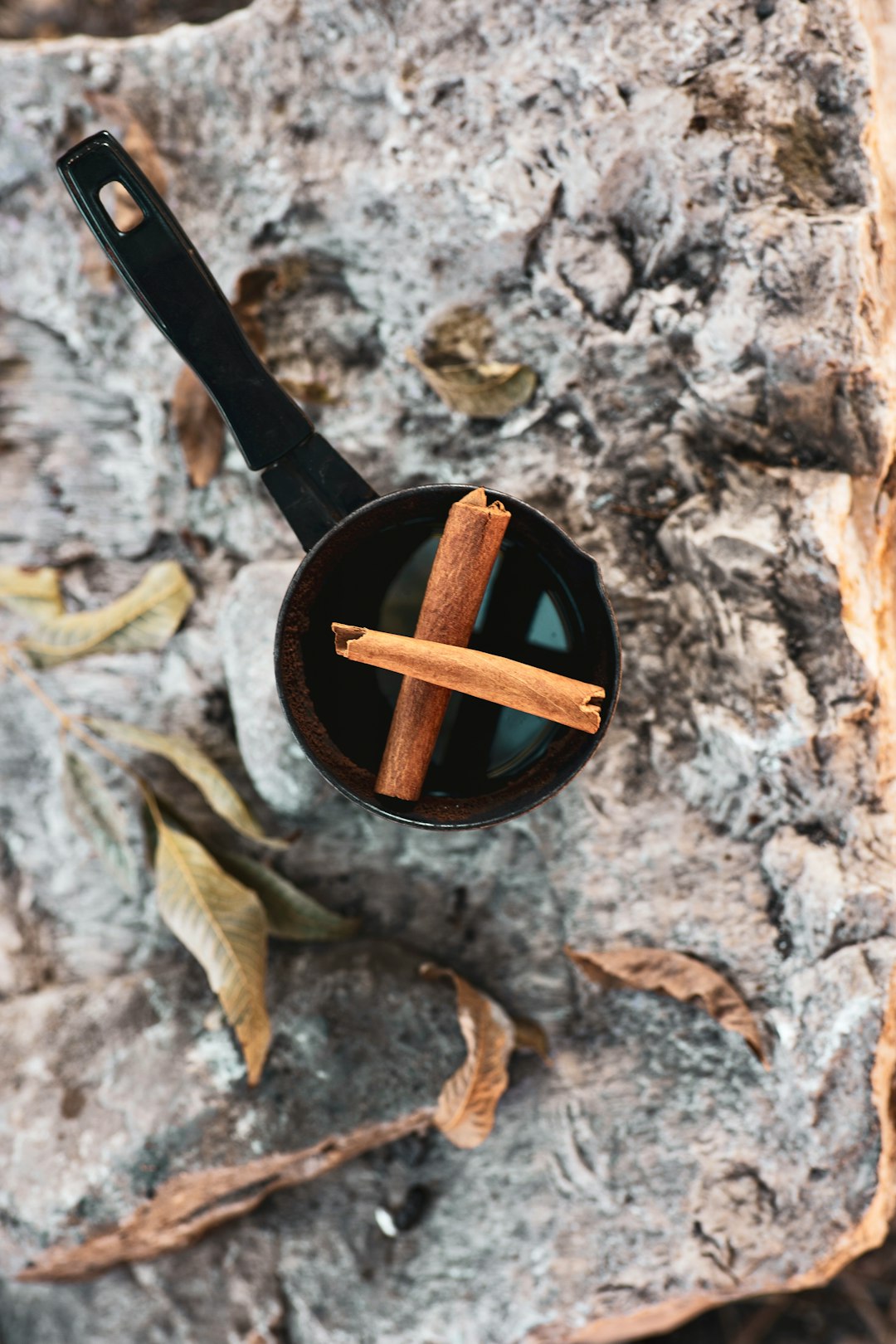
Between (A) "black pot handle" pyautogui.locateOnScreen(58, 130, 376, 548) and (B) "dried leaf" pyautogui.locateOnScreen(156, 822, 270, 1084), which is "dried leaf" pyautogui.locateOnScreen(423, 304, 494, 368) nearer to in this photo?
(A) "black pot handle" pyautogui.locateOnScreen(58, 130, 376, 548)

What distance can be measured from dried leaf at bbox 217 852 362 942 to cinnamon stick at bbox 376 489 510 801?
29 centimetres

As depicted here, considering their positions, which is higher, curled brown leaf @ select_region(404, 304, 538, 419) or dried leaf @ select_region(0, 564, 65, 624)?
curled brown leaf @ select_region(404, 304, 538, 419)

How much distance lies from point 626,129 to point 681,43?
105mm

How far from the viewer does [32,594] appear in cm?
131

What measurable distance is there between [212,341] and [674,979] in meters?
0.92

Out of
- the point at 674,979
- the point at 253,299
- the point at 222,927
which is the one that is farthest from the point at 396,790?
the point at 253,299

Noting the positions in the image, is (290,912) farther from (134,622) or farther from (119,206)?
(119,206)

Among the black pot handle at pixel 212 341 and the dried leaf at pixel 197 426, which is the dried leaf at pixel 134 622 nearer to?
the dried leaf at pixel 197 426

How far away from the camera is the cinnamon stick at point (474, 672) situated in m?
0.99

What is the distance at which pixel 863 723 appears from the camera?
109 cm

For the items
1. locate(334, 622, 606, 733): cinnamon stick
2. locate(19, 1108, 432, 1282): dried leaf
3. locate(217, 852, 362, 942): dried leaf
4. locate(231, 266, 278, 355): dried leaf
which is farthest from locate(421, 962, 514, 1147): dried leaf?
locate(231, 266, 278, 355): dried leaf

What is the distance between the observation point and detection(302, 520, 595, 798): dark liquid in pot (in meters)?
1.09

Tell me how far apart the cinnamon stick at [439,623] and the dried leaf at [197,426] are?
0.40 metres

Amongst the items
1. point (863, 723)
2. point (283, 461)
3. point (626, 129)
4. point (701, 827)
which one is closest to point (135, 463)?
point (283, 461)
